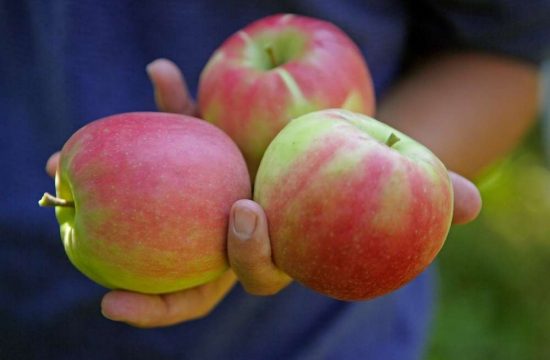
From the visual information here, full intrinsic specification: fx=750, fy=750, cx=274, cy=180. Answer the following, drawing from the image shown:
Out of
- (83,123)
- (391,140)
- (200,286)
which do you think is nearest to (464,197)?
(391,140)

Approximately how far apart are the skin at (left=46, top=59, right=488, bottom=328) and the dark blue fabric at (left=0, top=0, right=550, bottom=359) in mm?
76

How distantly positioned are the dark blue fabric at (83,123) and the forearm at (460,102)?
9 centimetres

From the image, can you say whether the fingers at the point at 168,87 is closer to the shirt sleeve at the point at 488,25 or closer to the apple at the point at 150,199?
the apple at the point at 150,199

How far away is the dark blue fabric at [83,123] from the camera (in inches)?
27.8

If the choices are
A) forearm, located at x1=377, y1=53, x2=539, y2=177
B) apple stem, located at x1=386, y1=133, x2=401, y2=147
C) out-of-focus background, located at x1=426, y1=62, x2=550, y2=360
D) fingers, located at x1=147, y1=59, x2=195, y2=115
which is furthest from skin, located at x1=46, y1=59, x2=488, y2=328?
out-of-focus background, located at x1=426, y1=62, x2=550, y2=360

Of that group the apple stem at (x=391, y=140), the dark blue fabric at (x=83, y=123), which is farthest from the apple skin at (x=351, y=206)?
the dark blue fabric at (x=83, y=123)

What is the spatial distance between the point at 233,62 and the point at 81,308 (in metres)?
0.28

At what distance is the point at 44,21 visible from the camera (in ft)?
2.32

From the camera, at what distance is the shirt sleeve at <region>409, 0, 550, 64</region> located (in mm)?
799

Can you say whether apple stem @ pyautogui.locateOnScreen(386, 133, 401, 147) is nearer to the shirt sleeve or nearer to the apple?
the apple

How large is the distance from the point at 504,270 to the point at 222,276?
51.5 inches

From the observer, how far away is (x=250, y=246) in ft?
1.75

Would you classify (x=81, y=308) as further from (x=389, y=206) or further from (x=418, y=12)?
(x=418, y=12)

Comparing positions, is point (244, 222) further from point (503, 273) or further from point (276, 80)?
point (503, 273)
